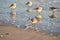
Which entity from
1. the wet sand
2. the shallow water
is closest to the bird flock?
the shallow water

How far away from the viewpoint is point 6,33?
8.61 ft

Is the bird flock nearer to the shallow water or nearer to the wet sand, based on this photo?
the shallow water

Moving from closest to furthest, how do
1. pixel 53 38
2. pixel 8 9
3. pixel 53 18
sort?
pixel 53 38, pixel 53 18, pixel 8 9

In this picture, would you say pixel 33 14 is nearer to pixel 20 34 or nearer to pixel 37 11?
pixel 37 11

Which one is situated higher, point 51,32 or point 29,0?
point 29,0

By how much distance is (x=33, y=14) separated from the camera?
283cm

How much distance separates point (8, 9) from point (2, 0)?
17cm

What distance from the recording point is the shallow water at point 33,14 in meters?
2.68

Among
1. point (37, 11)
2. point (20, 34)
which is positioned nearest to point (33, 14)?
point (37, 11)

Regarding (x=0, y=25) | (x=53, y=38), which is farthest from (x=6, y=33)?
(x=53, y=38)

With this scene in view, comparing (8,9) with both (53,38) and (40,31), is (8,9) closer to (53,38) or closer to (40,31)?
(40,31)

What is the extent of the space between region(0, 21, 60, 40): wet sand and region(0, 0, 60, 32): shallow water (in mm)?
119

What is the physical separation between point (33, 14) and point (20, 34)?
1.28ft

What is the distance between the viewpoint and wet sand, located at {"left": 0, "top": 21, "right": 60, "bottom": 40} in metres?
2.50
